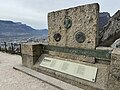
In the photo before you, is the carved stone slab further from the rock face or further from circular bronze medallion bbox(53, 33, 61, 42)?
the rock face

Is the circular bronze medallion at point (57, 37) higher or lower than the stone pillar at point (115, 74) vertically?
higher

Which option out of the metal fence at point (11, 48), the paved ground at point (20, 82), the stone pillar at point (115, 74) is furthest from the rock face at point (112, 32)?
the metal fence at point (11, 48)

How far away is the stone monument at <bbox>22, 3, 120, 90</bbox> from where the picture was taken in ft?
11.5

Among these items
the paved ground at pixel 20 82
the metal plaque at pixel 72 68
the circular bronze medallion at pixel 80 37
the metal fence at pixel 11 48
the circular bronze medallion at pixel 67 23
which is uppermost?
the circular bronze medallion at pixel 67 23

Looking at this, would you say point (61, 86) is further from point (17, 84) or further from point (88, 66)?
point (17, 84)

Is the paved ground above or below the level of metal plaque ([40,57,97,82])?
below

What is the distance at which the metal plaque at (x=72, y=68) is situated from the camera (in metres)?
3.74

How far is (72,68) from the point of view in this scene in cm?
425

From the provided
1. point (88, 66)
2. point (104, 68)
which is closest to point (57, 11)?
point (88, 66)

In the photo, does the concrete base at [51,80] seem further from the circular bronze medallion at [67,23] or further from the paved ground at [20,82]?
the circular bronze medallion at [67,23]

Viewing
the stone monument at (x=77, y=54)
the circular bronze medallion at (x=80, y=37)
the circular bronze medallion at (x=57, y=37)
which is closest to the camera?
the stone monument at (x=77, y=54)

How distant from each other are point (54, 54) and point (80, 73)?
153 centimetres

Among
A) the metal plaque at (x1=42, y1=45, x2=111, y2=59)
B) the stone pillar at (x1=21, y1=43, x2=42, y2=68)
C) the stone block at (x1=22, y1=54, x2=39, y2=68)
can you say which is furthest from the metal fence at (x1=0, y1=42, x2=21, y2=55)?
the metal plaque at (x1=42, y1=45, x2=111, y2=59)

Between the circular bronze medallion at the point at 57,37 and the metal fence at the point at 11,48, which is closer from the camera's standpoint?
the circular bronze medallion at the point at 57,37
